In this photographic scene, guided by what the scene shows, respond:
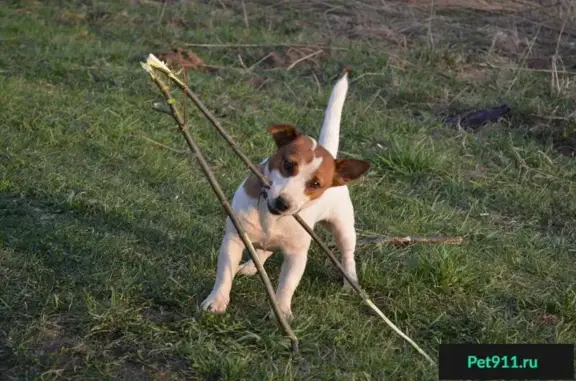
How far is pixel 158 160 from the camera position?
18.3 feet

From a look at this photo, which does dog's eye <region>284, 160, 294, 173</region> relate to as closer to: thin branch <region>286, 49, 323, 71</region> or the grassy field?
the grassy field

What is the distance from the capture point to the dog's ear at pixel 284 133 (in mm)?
3602

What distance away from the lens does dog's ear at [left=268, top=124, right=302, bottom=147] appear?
3602 millimetres

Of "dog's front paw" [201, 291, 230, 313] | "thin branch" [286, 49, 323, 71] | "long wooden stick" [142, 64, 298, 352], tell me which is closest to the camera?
"long wooden stick" [142, 64, 298, 352]

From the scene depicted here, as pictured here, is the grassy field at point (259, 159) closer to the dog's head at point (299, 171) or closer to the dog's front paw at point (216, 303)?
the dog's front paw at point (216, 303)

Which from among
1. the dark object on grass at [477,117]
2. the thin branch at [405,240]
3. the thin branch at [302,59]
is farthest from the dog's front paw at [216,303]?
the thin branch at [302,59]

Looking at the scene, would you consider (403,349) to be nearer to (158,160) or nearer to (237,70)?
(158,160)

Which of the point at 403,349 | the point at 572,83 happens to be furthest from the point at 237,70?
the point at 403,349

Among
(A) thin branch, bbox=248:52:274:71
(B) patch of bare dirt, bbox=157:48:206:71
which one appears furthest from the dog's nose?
(A) thin branch, bbox=248:52:274:71

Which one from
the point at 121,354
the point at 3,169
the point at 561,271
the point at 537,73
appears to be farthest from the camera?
the point at 537,73

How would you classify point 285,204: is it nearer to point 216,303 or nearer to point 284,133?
point 284,133

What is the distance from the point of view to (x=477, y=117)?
712cm

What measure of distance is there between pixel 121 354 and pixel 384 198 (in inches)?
102

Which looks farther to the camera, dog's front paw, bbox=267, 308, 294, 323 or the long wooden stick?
dog's front paw, bbox=267, 308, 294, 323
